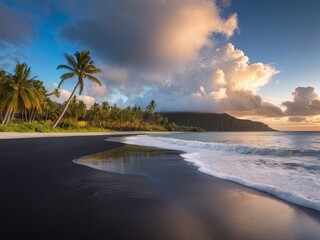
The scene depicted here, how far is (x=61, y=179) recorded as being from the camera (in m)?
5.45

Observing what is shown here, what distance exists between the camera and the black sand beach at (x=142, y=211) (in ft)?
8.76

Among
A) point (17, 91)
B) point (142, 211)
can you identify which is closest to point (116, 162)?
point (142, 211)

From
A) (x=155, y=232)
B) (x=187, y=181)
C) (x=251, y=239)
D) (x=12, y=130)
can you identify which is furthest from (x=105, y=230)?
(x=12, y=130)

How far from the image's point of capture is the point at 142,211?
11.2ft

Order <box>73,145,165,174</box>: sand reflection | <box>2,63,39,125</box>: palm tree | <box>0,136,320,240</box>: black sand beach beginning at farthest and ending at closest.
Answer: <box>2,63,39,125</box>: palm tree, <box>73,145,165,174</box>: sand reflection, <box>0,136,320,240</box>: black sand beach

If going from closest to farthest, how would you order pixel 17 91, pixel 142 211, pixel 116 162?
pixel 142 211 → pixel 116 162 → pixel 17 91

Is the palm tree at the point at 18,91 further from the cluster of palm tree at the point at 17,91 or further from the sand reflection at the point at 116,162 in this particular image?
the sand reflection at the point at 116,162

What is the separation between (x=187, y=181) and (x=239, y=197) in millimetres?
1563

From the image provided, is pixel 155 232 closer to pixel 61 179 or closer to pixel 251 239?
pixel 251 239

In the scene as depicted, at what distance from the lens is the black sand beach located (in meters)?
2.67

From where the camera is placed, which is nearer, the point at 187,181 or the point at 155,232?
the point at 155,232

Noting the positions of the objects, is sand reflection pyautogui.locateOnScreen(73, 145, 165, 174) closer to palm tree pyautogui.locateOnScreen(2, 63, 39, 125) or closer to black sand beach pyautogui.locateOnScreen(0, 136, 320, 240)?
black sand beach pyautogui.locateOnScreen(0, 136, 320, 240)

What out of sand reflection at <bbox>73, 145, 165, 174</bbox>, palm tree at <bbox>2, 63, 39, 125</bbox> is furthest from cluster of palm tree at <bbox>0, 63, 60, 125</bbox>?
sand reflection at <bbox>73, 145, 165, 174</bbox>

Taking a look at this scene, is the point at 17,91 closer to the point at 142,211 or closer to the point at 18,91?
the point at 18,91
